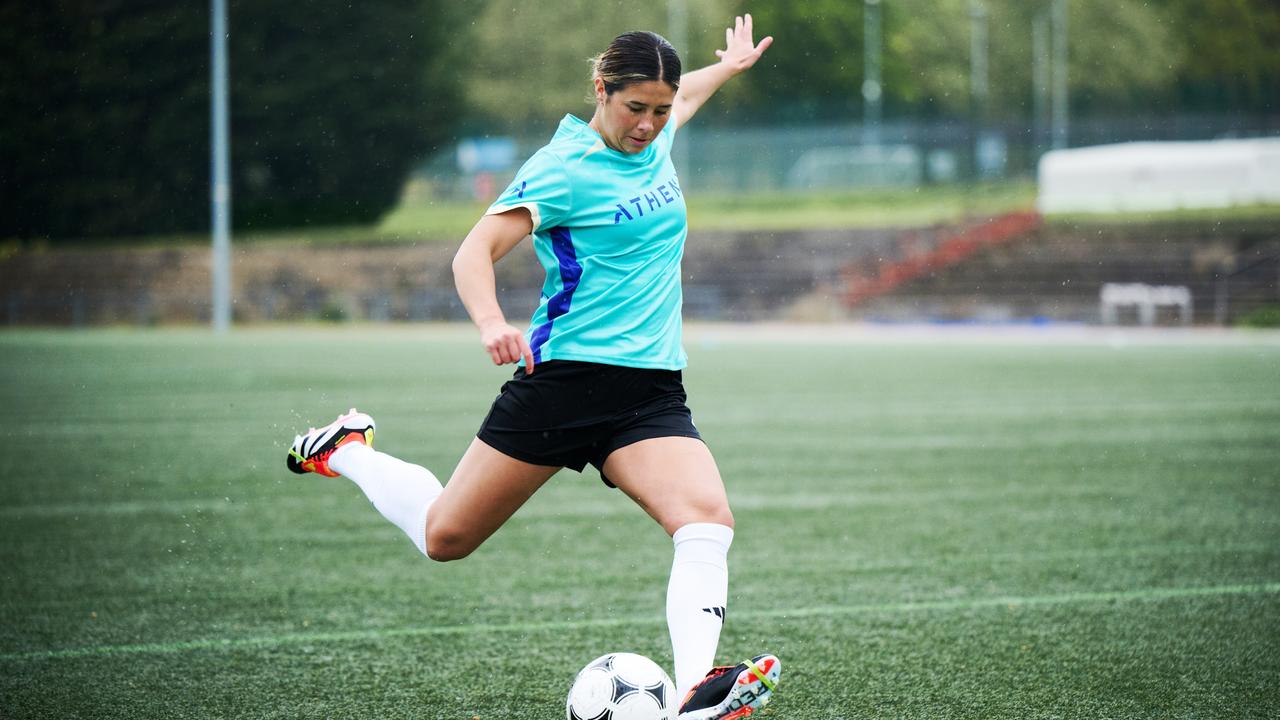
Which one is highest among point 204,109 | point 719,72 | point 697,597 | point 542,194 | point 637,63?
point 204,109

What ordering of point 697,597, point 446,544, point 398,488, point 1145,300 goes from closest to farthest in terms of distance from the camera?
point 697,597 < point 446,544 < point 398,488 < point 1145,300

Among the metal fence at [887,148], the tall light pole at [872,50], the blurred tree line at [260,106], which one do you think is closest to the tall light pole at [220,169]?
the blurred tree line at [260,106]

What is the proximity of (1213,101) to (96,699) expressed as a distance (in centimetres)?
4333

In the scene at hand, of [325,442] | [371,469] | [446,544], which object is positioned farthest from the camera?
[325,442]

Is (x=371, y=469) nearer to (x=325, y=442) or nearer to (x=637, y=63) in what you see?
(x=325, y=442)

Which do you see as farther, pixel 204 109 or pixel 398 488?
pixel 204 109

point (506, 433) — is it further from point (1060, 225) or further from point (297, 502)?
point (1060, 225)

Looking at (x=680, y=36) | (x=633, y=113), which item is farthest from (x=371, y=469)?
(x=680, y=36)

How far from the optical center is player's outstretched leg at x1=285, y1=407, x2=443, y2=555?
167 inches

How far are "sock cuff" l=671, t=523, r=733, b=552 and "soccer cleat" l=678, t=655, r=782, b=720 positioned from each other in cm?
41

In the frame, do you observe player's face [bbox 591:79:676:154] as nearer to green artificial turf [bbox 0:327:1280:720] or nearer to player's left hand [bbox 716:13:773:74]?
player's left hand [bbox 716:13:773:74]

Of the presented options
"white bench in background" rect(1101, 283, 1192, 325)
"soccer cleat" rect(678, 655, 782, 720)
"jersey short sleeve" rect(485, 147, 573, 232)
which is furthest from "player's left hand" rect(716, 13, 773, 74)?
"white bench in background" rect(1101, 283, 1192, 325)

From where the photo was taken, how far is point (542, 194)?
3658 mm

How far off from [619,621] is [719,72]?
7.21ft
